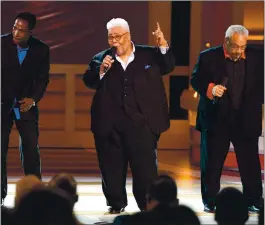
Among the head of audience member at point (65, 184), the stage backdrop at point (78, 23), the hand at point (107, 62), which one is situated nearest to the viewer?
the head of audience member at point (65, 184)

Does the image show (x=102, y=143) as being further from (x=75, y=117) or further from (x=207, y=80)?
(x=75, y=117)

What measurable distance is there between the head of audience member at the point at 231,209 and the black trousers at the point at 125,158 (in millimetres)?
1528

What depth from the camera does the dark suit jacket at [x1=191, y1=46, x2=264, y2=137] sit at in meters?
6.38

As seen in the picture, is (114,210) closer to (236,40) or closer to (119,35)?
(119,35)

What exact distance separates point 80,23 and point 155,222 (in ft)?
20.5

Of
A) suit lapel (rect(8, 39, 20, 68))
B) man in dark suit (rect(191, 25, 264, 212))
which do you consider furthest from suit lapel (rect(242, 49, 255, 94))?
suit lapel (rect(8, 39, 20, 68))

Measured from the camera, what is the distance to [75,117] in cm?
1043

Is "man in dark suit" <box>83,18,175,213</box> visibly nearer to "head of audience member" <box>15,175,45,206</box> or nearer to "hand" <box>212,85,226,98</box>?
"hand" <box>212,85,226,98</box>

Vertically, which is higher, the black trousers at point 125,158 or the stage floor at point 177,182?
the black trousers at point 125,158

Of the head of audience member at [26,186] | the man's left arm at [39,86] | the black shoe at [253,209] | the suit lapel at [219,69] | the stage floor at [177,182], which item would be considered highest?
the suit lapel at [219,69]

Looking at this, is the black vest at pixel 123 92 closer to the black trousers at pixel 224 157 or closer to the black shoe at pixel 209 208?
the black trousers at pixel 224 157

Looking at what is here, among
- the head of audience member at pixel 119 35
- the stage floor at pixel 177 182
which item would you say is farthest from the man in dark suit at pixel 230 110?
the head of audience member at pixel 119 35

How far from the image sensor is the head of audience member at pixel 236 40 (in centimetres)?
621

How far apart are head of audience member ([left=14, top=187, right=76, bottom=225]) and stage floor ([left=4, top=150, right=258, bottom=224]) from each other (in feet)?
5.63
